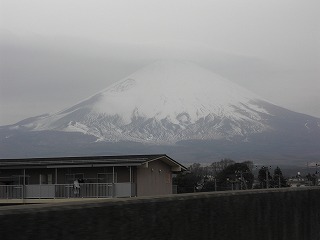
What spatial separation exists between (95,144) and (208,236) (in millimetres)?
144493

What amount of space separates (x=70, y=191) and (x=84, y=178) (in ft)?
10.0

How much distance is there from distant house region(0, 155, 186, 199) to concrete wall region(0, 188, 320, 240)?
26831 millimetres

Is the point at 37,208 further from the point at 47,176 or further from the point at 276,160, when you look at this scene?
the point at 276,160

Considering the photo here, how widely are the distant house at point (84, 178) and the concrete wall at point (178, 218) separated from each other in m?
26.8

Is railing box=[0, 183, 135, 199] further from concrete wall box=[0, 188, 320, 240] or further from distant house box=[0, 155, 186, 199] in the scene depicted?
concrete wall box=[0, 188, 320, 240]

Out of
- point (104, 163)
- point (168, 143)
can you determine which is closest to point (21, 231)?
point (104, 163)

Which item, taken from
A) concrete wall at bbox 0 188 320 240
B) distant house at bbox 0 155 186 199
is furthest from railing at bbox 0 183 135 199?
concrete wall at bbox 0 188 320 240

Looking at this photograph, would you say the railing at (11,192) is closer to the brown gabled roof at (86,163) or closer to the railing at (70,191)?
the railing at (70,191)

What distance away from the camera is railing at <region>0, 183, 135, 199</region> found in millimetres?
34469

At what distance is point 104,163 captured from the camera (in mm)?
35875

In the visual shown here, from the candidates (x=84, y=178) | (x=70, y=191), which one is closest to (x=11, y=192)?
(x=70, y=191)

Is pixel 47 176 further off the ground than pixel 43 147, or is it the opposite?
pixel 43 147

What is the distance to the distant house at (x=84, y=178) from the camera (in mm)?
34719

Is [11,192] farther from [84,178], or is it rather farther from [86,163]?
[86,163]
